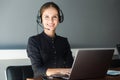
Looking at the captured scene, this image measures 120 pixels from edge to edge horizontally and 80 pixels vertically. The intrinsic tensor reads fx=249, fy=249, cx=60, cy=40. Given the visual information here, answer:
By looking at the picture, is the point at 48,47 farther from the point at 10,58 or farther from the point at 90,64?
the point at 10,58

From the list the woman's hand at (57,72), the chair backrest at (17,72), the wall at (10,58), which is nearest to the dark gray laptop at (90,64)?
the woman's hand at (57,72)

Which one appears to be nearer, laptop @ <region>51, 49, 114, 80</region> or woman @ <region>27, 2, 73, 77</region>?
laptop @ <region>51, 49, 114, 80</region>

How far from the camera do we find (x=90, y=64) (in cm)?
159

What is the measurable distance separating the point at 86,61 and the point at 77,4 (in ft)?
5.69

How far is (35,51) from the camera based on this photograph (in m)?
1.98

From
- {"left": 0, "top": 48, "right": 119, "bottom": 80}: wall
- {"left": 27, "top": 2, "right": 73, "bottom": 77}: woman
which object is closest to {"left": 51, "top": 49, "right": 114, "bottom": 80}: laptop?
{"left": 27, "top": 2, "right": 73, "bottom": 77}: woman

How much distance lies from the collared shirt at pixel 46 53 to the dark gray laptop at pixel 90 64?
0.36m

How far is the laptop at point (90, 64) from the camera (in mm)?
1536

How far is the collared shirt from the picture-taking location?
192 centimetres

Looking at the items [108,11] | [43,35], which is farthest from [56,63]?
[108,11]

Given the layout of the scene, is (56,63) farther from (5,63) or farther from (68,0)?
(68,0)

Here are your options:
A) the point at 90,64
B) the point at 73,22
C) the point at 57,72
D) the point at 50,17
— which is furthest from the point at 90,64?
the point at 73,22

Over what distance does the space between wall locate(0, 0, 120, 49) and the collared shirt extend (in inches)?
32.3

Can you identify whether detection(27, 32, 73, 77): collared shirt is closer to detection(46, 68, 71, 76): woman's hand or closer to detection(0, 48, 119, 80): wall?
detection(46, 68, 71, 76): woman's hand
